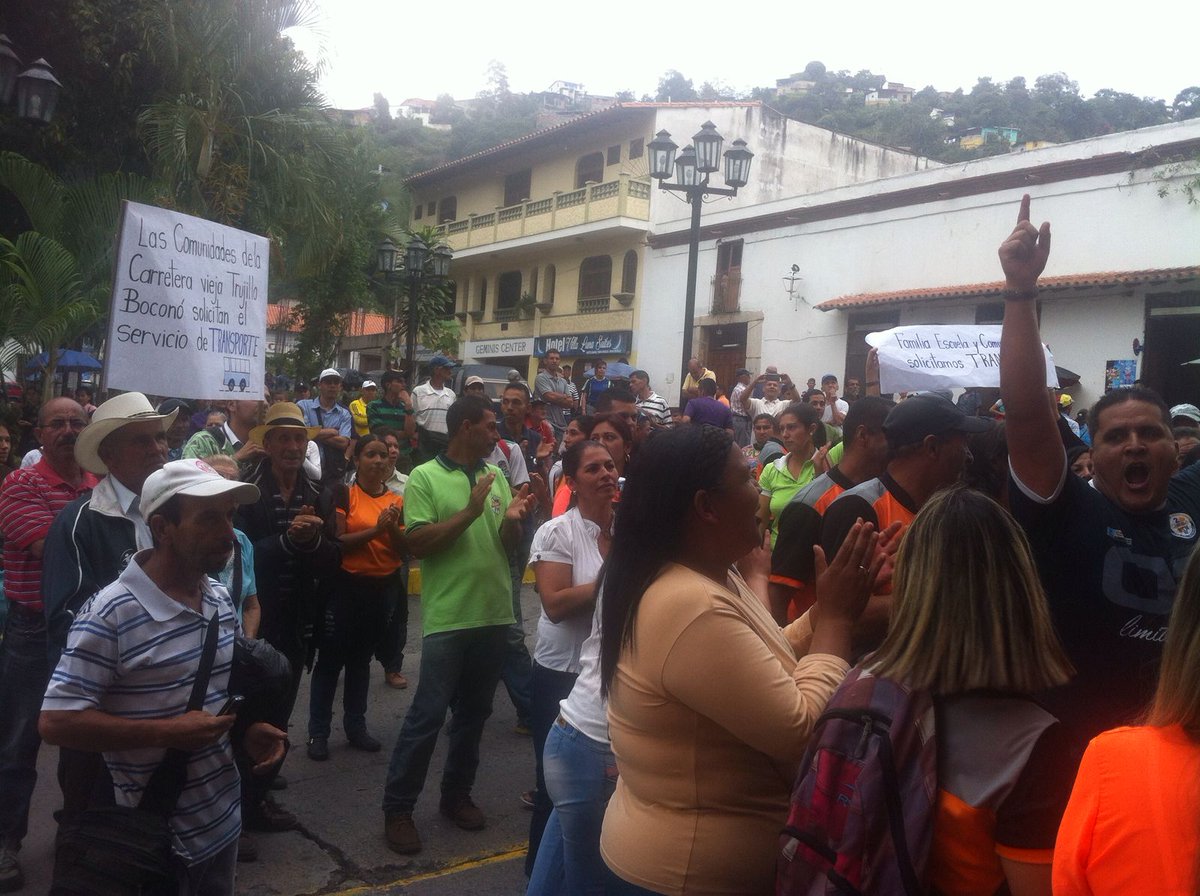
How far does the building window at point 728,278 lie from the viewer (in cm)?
2480

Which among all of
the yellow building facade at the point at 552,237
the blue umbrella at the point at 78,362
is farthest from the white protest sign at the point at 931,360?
the blue umbrella at the point at 78,362

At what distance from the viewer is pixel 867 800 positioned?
1.79m

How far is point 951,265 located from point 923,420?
18029mm

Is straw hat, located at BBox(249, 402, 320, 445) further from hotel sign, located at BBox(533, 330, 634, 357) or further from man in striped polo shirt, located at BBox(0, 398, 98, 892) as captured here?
hotel sign, located at BBox(533, 330, 634, 357)

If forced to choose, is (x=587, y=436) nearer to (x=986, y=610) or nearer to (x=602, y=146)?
(x=986, y=610)

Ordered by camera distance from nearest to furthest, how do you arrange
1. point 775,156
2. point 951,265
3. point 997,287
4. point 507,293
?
point 997,287 < point 951,265 < point 775,156 < point 507,293

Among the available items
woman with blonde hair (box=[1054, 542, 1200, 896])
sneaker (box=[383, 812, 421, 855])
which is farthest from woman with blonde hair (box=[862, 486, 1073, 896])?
sneaker (box=[383, 812, 421, 855])

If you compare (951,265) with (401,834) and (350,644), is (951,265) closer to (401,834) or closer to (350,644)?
(350,644)

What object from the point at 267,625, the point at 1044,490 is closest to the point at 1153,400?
the point at 1044,490

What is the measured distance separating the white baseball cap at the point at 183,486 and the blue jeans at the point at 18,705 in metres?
1.81

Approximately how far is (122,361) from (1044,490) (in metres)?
4.40

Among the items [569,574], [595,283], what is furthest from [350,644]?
[595,283]

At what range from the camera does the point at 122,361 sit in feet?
16.7

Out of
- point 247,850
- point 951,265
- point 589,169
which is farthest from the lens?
point 589,169
